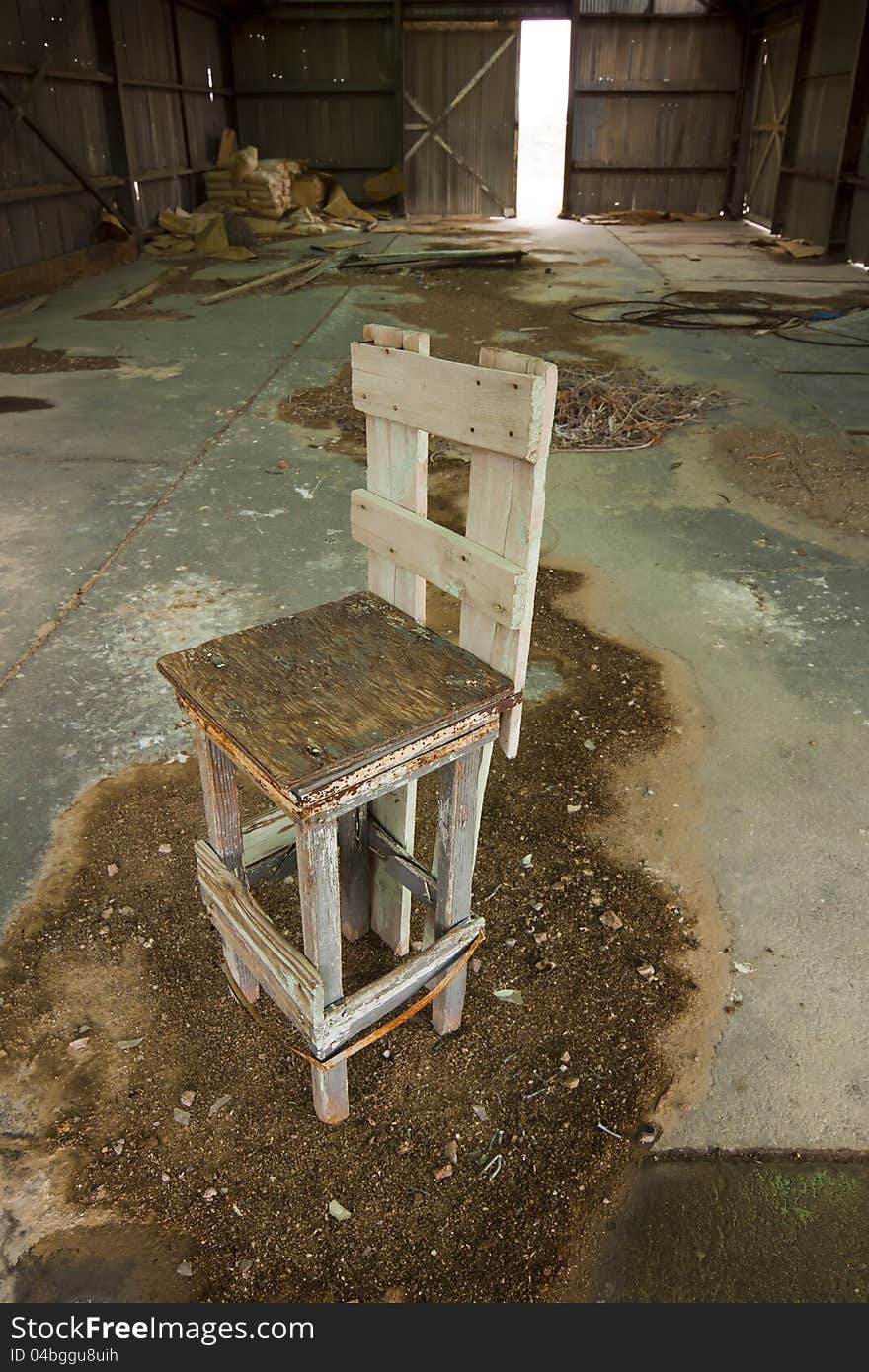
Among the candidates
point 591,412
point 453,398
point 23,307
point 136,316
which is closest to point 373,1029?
point 453,398

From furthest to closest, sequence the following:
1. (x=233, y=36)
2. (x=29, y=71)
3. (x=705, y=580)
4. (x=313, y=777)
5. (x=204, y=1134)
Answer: (x=233, y=36)
(x=29, y=71)
(x=705, y=580)
(x=204, y=1134)
(x=313, y=777)

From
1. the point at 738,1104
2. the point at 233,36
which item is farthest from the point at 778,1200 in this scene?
the point at 233,36

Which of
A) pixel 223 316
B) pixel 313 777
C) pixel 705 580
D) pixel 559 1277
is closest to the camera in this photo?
pixel 313 777

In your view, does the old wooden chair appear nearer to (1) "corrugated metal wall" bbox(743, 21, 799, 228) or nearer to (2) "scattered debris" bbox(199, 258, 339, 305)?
(2) "scattered debris" bbox(199, 258, 339, 305)

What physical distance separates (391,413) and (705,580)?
2509mm

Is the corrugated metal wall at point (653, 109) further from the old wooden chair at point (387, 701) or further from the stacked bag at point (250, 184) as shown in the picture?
the old wooden chair at point (387, 701)

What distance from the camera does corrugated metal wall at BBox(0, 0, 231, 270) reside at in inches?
389

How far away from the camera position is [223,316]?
912 centimetres

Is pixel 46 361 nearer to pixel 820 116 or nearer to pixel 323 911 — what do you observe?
pixel 323 911

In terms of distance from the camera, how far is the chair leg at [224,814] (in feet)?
5.95

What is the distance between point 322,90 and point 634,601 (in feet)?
54.9

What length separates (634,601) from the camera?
3846mm

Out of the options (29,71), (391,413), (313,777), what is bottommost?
(313,777)

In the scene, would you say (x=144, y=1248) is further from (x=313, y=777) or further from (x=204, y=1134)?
(x=313, y=777)
